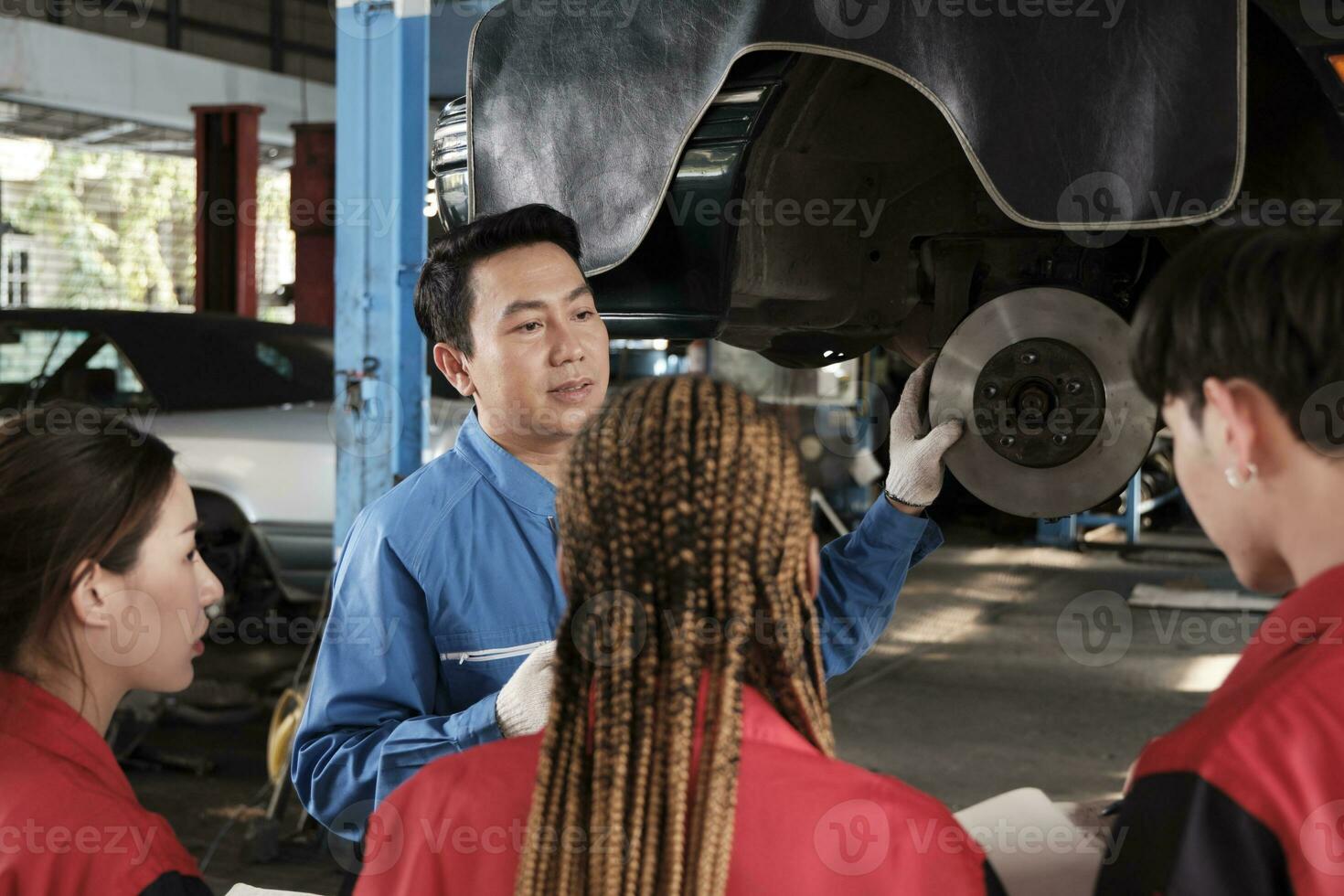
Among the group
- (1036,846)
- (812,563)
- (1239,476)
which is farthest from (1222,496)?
(1036,846)

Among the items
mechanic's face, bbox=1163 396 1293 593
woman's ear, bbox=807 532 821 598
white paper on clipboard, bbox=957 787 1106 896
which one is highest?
mechanic's face, bbox=1163 396 1293 593

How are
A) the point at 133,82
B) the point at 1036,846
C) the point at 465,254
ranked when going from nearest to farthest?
the point at 1036,846 < the point at 465,254 < the point at 133,82

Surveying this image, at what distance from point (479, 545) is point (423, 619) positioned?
114 mm

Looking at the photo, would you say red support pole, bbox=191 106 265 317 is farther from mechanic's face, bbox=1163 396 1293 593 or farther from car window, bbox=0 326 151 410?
mechanic's face, bbox=1163 396 1293 593

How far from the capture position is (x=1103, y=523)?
8.66 metres

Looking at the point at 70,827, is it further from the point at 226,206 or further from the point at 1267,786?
the point at 226,206

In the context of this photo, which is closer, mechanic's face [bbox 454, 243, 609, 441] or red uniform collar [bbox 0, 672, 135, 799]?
red uniform collar [bbox 0, 672, 135, 799]

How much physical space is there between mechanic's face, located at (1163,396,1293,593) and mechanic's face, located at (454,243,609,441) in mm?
840

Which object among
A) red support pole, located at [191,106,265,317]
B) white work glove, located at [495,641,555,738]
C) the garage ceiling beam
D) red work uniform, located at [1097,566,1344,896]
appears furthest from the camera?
Result: the garage ceiling beam

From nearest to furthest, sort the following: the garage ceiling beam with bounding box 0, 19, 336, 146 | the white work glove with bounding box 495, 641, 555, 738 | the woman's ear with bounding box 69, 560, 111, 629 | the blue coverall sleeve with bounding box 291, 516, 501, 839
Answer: the woman's ear with bounding box 69, 560, 111, 629, the white work glove with bounding box 495, 641, 555, 738, the blue coverall sleeve with bounding box 291, 516, 501, 839, the garage ceiling beam with bounding box 0, 19, 336, 146

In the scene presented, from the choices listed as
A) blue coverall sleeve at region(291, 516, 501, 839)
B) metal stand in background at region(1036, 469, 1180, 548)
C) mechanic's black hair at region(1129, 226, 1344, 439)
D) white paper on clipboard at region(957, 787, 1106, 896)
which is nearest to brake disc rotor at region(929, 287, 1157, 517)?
white paper on clipboard at region(957, 787, 1106, 896)

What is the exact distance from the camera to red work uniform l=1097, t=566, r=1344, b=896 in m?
0.82

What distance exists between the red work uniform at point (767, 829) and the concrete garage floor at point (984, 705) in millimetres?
2576

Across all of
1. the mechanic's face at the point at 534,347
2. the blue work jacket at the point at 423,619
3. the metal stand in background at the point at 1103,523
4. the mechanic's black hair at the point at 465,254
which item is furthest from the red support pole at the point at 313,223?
the blue work jacket at the point at 423,619
